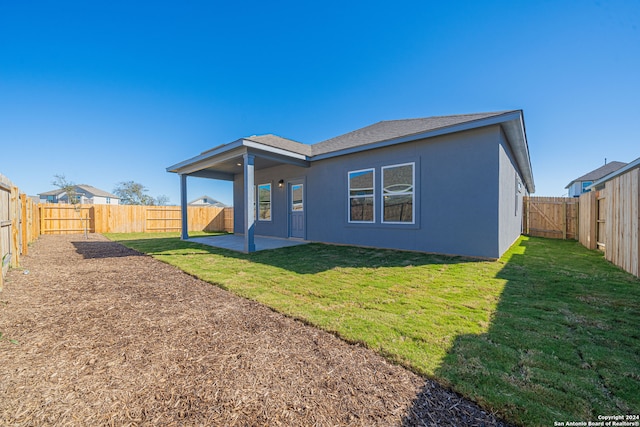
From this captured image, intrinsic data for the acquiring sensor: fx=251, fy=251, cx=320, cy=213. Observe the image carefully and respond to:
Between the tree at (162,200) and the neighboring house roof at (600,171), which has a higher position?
the neighboring house roof at (600,171)

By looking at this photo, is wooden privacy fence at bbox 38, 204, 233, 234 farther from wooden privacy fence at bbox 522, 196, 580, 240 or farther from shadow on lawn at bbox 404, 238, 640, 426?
wooden privacy fence at bbox 522, 196, 580, 240

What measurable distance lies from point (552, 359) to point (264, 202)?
34.9ft

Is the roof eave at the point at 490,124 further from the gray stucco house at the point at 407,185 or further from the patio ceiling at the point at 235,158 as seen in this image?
the patio ceiling at the point at 235,158

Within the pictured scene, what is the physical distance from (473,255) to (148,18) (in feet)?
40.6

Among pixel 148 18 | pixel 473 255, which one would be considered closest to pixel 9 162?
pixel 148 18

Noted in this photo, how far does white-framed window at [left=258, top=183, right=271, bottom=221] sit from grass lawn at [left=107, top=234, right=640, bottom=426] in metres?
5.46

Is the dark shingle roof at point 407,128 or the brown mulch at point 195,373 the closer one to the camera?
the brown mulch at point 195,373

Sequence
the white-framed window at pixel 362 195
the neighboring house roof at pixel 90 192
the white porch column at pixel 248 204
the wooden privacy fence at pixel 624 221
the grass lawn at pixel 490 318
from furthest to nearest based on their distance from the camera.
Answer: the neighboring house roof at pixel 90 192, the white-framed window at pixel 362 195, the white porch column at pixel 248 204, the wooden privacy fence at pixel 624 221, the grass lawn at pixel 490 318

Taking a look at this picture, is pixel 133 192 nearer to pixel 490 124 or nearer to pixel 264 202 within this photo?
pixel 264 202

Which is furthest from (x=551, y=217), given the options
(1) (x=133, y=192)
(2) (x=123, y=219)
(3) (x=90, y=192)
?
(3) (x=90, y=192)

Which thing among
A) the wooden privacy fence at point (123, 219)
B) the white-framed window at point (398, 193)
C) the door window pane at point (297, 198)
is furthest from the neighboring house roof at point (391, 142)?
the wooden privacy fence at point (123, 219)

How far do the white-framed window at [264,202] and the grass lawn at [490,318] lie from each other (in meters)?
5.46

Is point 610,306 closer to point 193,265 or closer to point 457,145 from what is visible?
point 457,145

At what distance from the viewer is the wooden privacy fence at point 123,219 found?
1449 cm
